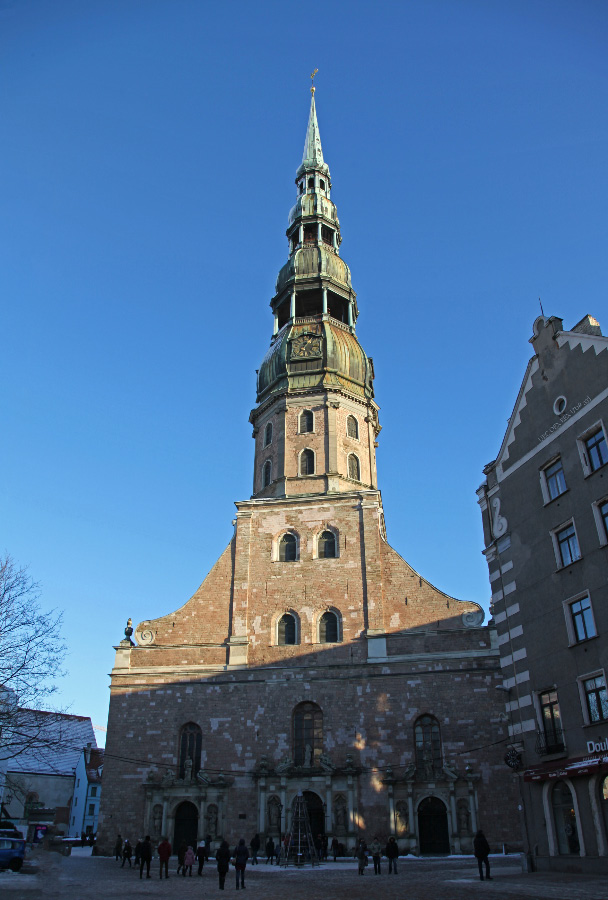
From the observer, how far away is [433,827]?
24.5m

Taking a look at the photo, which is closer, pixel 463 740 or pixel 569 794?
pixel 569 794

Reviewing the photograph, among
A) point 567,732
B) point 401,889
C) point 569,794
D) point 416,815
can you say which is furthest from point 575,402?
point 416,815

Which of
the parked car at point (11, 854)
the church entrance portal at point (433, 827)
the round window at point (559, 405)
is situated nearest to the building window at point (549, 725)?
the round window at point (559, 405)

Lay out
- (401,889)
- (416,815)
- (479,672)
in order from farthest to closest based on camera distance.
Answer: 1. (479,672)
2. (416,815)
3. (401,889)

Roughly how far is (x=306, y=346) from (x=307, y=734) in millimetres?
17606

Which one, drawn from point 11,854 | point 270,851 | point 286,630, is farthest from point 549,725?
point 11,854

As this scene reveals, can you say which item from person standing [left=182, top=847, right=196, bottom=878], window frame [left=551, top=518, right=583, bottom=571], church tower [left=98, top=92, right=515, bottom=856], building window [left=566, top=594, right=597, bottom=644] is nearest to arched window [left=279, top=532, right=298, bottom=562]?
church tower [left=98, top=92, right=515, bottom=856]

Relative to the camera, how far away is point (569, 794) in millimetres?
15273

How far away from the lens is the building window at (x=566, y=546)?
53.2 feet

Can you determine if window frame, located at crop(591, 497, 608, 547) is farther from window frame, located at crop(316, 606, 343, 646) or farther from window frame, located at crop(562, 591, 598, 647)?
window frame, located at crop(316, 606, 343, 646)

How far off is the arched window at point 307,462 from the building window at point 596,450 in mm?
17385

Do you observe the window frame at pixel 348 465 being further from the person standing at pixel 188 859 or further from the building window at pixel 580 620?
the building window at pixel 580 620

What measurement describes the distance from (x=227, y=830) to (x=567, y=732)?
49.2ft

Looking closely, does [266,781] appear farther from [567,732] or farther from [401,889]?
[567,732]
